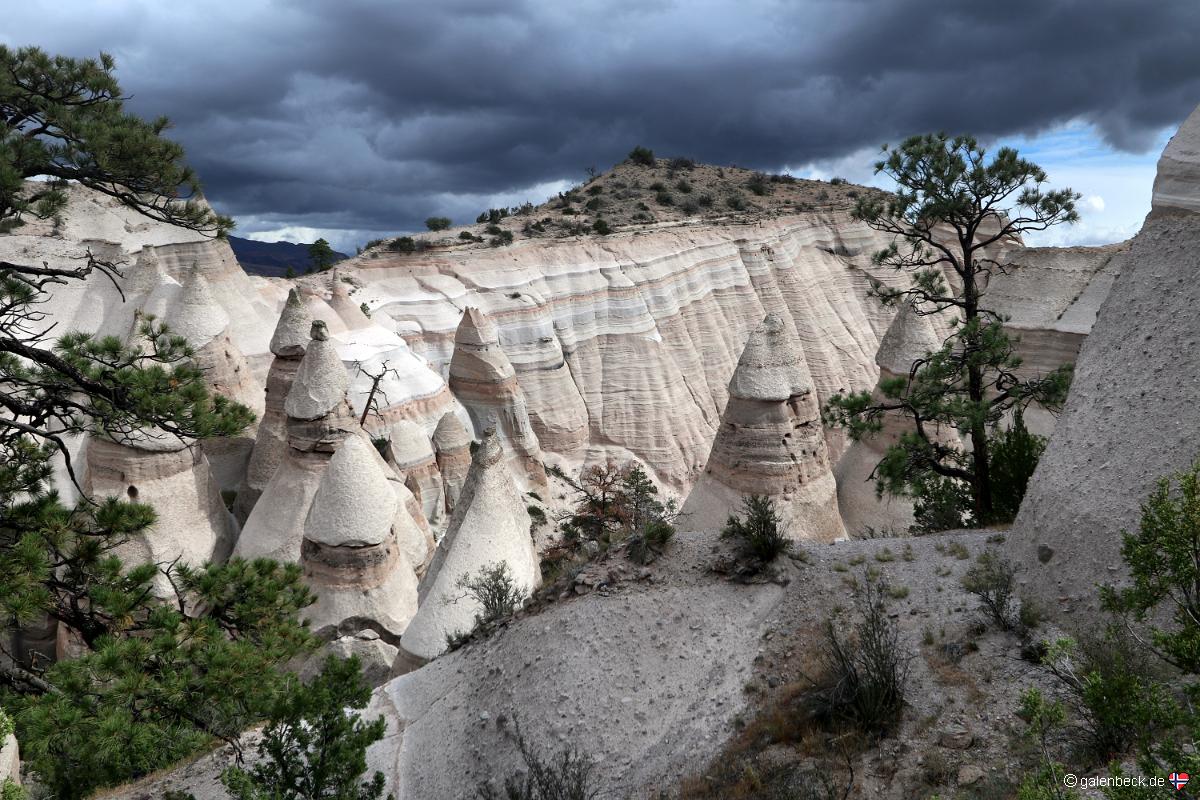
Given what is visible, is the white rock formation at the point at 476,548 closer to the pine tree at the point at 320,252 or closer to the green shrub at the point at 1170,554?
the green shrub at the point at 1170,554

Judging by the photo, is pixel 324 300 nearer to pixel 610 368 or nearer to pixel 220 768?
pixel 610 368

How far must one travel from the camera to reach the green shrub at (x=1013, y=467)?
966cm

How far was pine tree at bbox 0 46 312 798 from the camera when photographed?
464 centimetres

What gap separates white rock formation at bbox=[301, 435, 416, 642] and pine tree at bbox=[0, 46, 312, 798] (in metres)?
4.87

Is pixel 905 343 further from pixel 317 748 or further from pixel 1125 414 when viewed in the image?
pixel 317 748

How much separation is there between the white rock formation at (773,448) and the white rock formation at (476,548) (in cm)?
360

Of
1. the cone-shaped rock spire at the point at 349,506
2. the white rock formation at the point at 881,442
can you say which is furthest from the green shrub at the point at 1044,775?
the white rock formation at the point at 881,442

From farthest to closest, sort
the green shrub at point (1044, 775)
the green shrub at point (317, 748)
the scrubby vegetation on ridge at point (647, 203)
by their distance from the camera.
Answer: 1. the scrubby vegetation on ridge at point (647, 203)
2. the green shrub at point (317, 748)
3. the green shrub at point (1044, 775)

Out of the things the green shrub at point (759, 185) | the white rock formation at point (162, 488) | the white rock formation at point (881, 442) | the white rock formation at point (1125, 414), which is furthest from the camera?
the green shrub at point (759, 185)

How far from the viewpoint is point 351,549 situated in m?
11.5

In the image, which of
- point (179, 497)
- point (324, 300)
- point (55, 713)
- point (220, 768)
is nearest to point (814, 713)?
point (55, 713)

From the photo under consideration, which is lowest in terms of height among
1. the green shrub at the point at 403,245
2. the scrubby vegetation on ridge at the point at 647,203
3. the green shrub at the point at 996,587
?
the green shrub at the point at 996,587

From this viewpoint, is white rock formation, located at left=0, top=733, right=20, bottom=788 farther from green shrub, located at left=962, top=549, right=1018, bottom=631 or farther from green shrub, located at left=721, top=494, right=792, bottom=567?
green shrub, located at left=962, top=549, right=1018, bottom=631

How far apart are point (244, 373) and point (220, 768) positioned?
1133 centimetres
